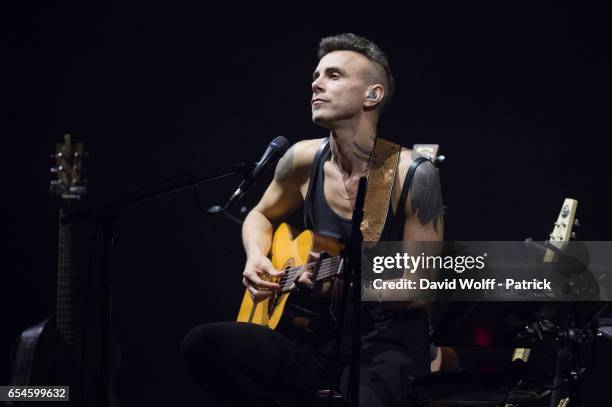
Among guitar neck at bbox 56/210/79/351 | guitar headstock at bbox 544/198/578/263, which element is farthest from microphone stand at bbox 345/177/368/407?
guitar neck at bbox 56/210/79/351

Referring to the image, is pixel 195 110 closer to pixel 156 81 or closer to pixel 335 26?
pixel 156 81

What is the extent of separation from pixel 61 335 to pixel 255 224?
1391mm

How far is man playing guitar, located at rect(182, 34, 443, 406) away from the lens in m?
Answer: 3.04

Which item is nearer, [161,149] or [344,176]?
[344,176]

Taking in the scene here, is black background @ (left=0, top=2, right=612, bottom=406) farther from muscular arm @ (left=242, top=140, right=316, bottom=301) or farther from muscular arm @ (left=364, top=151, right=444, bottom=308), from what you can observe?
muscular arm @ (left=364, top=151, right=444, bottom=308)

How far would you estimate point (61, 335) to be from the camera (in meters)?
4.32

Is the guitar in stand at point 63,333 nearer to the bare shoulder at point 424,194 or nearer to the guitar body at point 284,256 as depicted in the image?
the guitar body at point 284,256

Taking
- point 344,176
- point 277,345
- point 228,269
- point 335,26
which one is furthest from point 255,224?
point 335,26

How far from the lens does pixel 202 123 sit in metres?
4.92

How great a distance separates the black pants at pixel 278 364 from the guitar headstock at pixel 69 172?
5.50 ft

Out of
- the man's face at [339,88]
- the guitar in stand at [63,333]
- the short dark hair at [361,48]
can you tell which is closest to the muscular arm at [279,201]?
the man's face at [339,88]

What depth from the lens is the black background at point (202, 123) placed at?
4742mm

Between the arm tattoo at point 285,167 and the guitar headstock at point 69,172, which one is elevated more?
the guitar headstock at point 69,172

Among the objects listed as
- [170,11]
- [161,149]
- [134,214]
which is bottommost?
[134,214]
